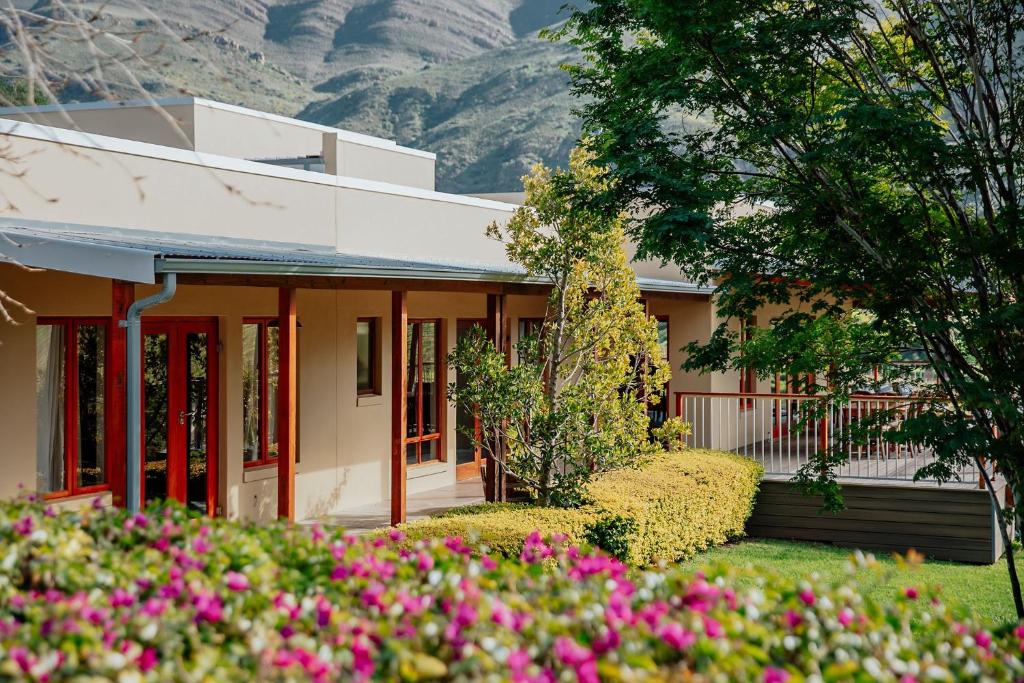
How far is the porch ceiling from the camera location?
7.16 meters

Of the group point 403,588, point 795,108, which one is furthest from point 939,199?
point 403,588

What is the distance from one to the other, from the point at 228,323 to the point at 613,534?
452cm

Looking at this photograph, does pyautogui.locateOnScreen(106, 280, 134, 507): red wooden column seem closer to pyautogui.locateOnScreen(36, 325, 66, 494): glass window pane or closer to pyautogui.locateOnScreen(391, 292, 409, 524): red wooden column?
pyautogui.locateOnScreen(36, 325, 66, 494): glass window pane

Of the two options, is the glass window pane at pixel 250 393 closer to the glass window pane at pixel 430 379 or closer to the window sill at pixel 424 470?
the window sill at pixel 424 470

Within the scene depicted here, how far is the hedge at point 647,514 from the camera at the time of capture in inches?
355

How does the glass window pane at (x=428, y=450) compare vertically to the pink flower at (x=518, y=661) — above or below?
below

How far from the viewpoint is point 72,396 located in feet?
31.4

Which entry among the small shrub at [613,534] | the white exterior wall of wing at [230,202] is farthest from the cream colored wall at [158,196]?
the small shrub at [613,534]

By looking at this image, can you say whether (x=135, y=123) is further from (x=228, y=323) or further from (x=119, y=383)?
(x=119, y=383)

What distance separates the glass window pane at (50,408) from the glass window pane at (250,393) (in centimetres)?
229

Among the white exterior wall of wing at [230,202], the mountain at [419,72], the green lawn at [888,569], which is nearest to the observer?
the white exterior wall of wing at [230,202]

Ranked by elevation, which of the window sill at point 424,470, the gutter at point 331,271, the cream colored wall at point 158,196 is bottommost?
the window sill at point 424,470

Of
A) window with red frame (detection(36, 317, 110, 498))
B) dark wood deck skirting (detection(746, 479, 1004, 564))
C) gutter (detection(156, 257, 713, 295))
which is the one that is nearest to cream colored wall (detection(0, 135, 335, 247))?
gutter (detection(156, 257, 713, 295))

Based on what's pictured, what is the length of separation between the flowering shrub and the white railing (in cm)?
523
